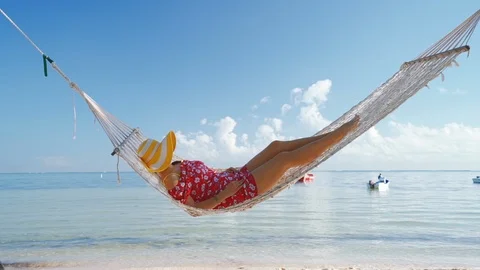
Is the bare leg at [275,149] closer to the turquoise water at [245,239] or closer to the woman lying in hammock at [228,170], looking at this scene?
the woman lying in hammock at [228,170]

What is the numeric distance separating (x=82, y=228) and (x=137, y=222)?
1116mm

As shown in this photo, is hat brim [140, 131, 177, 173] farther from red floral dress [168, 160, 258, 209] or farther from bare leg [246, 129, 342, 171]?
bare leg [246, 129, 342, 171]

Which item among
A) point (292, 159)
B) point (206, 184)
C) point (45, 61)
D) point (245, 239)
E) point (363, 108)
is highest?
point (45, 61)

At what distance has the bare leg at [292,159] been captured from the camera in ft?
7.37

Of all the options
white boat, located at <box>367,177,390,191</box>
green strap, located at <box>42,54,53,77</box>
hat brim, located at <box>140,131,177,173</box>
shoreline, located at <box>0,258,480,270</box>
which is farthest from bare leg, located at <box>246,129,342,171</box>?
white boat, located at <box>367,177,390,191</box>

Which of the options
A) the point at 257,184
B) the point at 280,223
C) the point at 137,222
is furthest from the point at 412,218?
the point at 257,184

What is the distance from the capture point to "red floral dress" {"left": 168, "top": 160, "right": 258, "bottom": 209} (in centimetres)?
231

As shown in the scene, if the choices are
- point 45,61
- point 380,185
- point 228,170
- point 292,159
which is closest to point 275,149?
point 292,159

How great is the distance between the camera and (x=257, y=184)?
230cm

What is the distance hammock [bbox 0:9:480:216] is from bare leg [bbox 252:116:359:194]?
5 centimetres

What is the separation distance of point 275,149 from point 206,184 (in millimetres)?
425

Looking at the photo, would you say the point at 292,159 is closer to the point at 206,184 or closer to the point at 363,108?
the point at 206,184

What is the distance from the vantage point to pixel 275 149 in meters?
2.32

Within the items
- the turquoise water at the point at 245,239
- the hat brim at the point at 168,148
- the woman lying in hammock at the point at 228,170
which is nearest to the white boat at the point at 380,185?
the turquoise water at the point at 245,239
